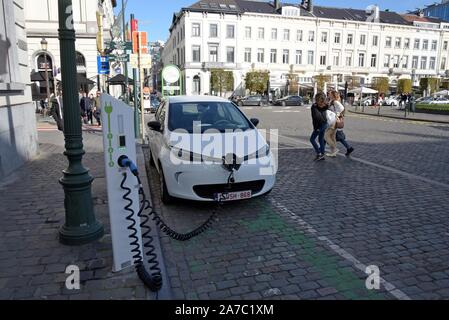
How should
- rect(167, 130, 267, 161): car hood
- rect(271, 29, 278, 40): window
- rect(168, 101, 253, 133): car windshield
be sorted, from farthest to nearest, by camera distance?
rect(271, 29, 278, 40): window, rect(168, 101, 253, 133): car windshield, rect(167, 130, 267, 161): car hood

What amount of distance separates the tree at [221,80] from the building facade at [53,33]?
94.3 feet

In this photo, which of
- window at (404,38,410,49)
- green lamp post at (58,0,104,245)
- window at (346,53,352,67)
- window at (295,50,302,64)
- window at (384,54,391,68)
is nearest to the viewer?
green lamp post at (58,0,104,245)

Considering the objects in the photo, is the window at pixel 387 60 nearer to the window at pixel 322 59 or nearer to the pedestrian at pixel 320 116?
the window at pixel 322 59

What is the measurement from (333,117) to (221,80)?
4726 centimetres

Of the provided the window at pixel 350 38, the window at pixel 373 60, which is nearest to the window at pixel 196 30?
the window at pixel 350 38

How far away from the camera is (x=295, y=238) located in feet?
14.6

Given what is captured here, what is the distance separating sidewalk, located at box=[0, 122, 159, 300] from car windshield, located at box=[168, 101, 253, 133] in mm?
1741

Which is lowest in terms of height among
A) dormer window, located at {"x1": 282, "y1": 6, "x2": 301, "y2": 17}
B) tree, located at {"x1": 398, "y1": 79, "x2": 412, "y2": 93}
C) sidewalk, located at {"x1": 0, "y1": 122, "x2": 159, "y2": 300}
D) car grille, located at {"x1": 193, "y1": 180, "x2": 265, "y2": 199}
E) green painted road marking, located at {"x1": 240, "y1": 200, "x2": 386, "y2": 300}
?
green painted road marking, located at {"x1": 240, "y1": 200, "x2": 386, "y2": 300}

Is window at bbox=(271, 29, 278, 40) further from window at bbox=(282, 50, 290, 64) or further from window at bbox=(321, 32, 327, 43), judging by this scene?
window at bbox=(321, 32, 327, 43)

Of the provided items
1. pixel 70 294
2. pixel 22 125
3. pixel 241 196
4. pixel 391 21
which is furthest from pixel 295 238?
pixel 391 21

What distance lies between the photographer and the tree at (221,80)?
54781 millimetres

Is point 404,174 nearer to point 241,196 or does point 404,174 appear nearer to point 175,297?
point 241,196

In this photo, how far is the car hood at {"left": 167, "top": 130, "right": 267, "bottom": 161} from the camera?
5152mm

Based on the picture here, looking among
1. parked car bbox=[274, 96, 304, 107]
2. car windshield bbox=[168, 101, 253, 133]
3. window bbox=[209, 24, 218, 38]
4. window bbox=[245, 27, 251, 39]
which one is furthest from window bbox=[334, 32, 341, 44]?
car windshield bbox=[168, 101, 253, 133]
